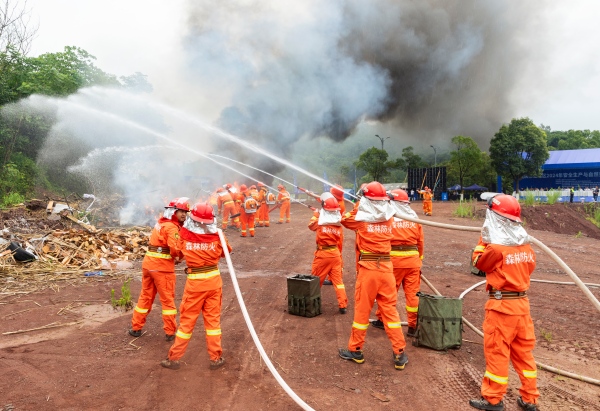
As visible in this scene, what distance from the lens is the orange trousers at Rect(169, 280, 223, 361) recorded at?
16.1 ft

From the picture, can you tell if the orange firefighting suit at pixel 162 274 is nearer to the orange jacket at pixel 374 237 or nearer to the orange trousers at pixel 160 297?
the orange trousers at pixel 160 297

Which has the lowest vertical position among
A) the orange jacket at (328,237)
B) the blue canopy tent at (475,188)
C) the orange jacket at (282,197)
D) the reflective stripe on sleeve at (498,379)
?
the reflective stripe on sleeve at (498,379)

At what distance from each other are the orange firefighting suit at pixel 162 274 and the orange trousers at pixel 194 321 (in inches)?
37.5

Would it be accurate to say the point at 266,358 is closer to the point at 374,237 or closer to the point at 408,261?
the point at 374,237

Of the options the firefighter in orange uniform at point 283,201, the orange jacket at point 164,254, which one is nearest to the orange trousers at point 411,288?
the orange jacket at point 164,254

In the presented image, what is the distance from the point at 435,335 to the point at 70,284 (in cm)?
762

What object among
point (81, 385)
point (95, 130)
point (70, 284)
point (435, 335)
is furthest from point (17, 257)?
point (95, 130)

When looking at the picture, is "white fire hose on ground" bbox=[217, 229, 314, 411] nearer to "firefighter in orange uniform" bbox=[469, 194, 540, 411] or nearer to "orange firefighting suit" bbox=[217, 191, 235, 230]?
"firefighter in orange uniform" bbox=[469, 194, 540, 411]

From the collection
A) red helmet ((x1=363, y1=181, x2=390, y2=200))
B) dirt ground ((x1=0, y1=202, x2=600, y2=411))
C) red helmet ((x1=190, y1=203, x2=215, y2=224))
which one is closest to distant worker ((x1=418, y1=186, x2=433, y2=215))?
dirt ground ((x1=0, y1=202, x2=600, y2=411))

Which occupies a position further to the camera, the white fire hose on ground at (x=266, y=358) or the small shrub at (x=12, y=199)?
the small shrub at (x=12, y=199)

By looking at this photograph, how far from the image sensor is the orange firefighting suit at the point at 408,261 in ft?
19.6

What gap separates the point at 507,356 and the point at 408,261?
6.94 ft

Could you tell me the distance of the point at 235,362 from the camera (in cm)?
511

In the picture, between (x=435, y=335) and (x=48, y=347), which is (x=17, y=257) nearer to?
(x=48, y=347)
